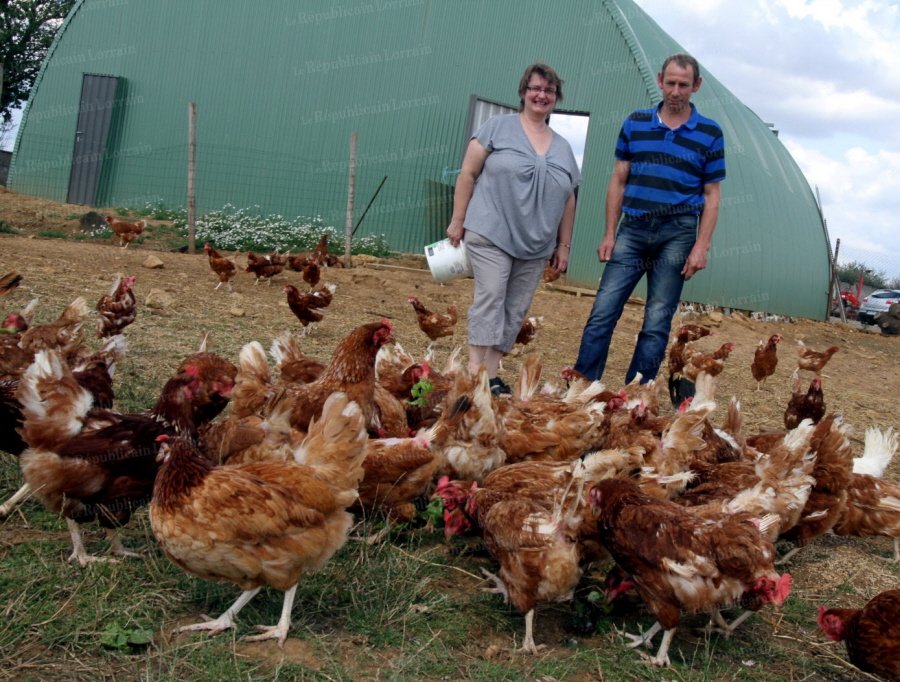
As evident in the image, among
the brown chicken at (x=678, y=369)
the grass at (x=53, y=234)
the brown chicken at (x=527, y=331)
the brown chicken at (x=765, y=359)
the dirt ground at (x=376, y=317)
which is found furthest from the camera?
the grass at (x=53, y=234)

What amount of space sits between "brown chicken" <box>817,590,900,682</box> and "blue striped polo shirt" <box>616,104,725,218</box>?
10.3ft

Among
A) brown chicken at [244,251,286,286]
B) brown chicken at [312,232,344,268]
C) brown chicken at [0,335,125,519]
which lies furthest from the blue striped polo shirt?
brown chicken at [312,232,344,268]

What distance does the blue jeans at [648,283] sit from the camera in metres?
5.71

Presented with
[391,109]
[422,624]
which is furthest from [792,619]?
[391,109]

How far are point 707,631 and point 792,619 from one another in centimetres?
54

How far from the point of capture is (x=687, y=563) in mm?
3229

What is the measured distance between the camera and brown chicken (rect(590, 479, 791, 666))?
3.22 metres

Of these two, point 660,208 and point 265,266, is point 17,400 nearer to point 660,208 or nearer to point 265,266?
point 660,208

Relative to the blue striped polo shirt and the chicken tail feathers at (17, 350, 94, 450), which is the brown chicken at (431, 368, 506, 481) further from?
the blue striped polo shirt

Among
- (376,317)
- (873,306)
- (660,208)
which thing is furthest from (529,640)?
(873,306)

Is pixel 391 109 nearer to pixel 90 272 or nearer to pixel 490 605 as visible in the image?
pixel 90 272

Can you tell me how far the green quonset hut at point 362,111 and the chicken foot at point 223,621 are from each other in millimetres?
13441

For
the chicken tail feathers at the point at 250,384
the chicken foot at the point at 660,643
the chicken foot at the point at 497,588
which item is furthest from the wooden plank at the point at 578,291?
the chicken foot at the point at 660,643

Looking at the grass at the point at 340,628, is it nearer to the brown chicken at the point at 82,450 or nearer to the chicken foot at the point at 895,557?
the brown chicken at the point at 82,450
